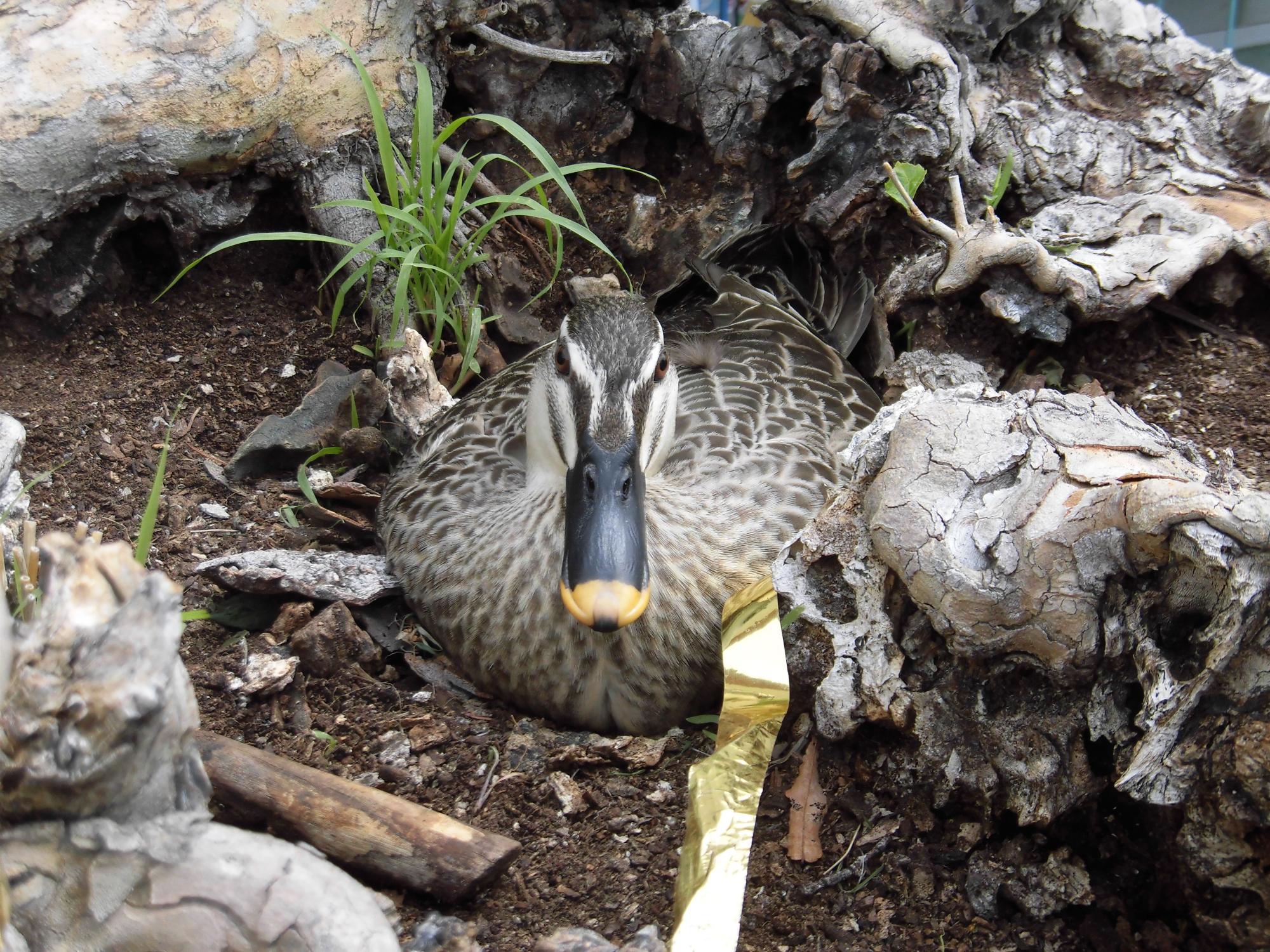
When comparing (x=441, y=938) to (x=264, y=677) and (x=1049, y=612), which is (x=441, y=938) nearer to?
(x=264, y=677)

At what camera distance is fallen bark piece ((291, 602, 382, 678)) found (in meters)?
2.10

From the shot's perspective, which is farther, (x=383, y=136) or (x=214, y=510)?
(x=383, y=136)

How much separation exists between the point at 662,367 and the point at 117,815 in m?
1.51

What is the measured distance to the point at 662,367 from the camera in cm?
238

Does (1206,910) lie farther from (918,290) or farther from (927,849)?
(918,290)

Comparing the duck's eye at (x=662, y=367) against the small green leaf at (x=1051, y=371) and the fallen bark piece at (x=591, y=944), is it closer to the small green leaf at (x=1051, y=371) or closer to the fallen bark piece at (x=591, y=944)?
the small green leaf at (x=1051, y=371)

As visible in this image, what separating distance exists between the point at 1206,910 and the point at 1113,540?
50 centimetres

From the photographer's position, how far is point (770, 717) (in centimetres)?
179

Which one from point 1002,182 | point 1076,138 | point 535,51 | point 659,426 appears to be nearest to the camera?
point 659,426

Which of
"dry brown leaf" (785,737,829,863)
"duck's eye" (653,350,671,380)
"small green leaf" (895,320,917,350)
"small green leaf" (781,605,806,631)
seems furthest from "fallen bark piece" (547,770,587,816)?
"small green leaf" (895,320,917,350)

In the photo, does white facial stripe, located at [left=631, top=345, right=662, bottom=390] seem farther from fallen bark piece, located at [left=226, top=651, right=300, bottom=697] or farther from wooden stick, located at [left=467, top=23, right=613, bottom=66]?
wooden stick, located at [left=467, top=23, right=613, bottom=66]

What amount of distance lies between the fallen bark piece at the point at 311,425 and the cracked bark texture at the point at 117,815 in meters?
1.57

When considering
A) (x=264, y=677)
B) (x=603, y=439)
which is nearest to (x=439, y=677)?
(x=264, y=677)

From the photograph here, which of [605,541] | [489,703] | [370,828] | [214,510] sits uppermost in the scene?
[605,541]
